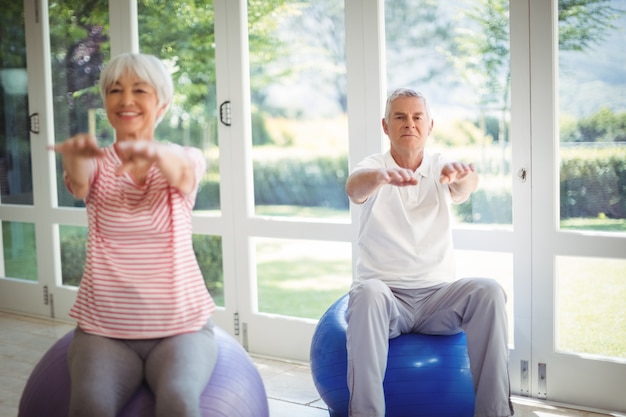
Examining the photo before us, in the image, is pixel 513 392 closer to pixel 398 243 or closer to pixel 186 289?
pixel 398 243

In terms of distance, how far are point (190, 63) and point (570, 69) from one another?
1.94 meters

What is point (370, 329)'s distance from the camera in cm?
265

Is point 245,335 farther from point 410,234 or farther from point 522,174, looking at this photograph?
point 522,174

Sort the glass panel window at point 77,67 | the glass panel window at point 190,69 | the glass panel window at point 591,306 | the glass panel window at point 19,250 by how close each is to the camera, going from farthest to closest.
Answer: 1. the glass panel window at point 19,250
2. the glass panel window at point 77,67
3. the glass panel window at point 190,69
4. the glass panel window at point 591,306

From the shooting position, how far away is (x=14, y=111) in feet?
16.6

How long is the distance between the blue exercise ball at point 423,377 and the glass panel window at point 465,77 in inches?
28.3

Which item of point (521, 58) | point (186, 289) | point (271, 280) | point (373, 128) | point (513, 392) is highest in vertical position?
point (521, 58)

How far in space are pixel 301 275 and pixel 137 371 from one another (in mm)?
1980

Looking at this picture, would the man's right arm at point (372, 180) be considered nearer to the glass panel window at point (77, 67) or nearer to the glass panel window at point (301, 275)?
the glass panel window at point (301, 275)

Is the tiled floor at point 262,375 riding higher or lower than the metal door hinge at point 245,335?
lower

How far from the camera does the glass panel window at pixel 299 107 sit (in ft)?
12.1

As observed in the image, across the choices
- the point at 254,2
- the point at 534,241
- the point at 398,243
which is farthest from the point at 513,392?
the point at 254,2

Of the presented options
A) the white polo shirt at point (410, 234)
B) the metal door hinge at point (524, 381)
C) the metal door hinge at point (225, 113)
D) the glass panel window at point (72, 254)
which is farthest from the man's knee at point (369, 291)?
the glass panel window at point (72, 254)

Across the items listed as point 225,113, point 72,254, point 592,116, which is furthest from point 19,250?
point 592,116
